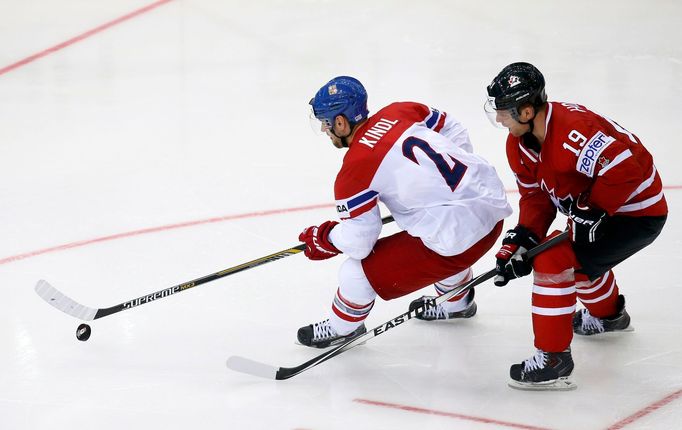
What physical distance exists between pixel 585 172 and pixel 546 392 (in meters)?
0.74

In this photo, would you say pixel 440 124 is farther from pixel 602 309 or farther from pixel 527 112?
pixel 602 309

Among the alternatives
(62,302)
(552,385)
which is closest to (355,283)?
(552,385)

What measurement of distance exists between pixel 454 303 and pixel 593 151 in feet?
3.08

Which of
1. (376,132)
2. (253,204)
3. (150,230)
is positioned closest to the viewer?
(376,132)

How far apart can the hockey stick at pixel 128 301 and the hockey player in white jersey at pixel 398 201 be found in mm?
223

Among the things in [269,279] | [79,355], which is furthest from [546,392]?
[79,355]

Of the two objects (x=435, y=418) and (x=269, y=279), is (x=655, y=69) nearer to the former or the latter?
(x=269, y=279)

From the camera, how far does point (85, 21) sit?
8289mm

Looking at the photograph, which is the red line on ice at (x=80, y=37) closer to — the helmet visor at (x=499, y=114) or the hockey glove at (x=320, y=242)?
the hockey glove at (x=320, y=242)

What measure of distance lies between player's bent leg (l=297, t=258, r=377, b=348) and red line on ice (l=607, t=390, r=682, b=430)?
920 millimetres

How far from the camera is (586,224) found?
3125 mm

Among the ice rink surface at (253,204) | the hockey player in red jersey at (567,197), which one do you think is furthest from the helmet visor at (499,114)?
the ice rink surface at (253,204)

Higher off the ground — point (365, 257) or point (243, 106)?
point (243, 106)

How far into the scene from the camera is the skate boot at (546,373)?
323 centimetres
